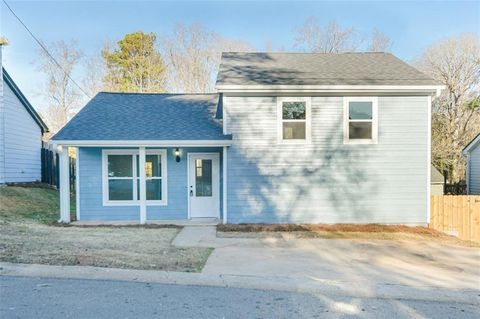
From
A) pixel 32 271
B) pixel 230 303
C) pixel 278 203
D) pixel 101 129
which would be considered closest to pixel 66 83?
pixel 101 129

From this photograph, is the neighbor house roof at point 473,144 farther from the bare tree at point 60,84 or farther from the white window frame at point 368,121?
the bare tree at point 60,84

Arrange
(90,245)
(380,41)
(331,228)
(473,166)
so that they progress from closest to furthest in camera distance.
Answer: (90,245) → (331,228) → (473,166) → (380,41)

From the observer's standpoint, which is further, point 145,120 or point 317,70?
point 145,120

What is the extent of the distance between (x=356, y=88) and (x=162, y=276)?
Answer: 308 inches

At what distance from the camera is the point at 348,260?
7660 millimetres

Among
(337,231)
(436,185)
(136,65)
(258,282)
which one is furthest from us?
(136,65)

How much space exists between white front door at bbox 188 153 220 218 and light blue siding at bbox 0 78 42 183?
28.2 feet

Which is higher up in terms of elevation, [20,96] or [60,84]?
[60,84]

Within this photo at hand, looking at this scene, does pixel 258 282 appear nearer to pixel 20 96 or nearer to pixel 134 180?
pixel 134 180

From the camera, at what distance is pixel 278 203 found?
1147 cm

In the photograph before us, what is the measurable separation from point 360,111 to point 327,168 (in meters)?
1.95

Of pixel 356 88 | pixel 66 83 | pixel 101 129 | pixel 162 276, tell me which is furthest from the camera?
pixel 66 83

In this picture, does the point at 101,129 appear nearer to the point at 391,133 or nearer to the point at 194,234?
the point at 194,234

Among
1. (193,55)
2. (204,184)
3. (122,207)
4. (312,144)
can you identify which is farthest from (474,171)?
(193,55)
